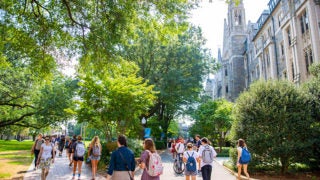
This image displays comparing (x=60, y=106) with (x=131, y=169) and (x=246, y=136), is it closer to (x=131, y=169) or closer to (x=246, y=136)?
(x=246, y=136)

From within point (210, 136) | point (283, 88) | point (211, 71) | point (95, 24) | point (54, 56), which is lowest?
point (210, 136)

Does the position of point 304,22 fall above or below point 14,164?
above

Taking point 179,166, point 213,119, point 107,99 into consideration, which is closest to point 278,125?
point 179,166

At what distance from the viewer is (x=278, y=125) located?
13.8 meters

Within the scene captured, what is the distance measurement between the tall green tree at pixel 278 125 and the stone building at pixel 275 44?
473 centimetres

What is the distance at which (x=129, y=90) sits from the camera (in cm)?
1719

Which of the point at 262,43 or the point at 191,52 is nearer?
the point at 191,52

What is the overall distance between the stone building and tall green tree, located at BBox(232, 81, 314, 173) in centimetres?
473

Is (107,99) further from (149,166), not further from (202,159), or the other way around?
(149,166)

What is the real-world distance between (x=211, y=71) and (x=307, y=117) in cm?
2066

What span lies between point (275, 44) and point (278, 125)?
2199 centimetres

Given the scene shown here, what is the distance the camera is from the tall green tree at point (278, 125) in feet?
44.0

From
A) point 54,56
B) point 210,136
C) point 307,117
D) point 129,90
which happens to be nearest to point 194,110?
point 210,136

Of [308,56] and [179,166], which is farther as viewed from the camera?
[308,56]
